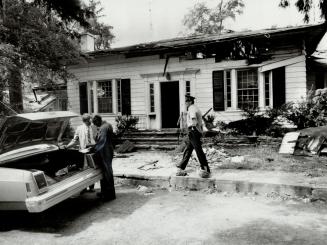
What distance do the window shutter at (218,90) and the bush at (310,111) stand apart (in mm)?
2617

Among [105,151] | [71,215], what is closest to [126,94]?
[105,151]

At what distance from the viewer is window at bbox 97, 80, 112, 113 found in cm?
1569

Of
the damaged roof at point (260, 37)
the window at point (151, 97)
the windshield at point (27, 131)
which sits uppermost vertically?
the damaged roof at point (260, 37)

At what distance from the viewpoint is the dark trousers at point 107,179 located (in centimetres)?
604

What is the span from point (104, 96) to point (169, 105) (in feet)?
11.2

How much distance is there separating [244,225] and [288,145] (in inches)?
233

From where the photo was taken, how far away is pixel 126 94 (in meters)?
15.0

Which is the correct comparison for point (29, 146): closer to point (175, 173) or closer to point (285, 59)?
point (175, 173)

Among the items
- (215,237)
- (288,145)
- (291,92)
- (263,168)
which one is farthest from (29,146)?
(291,92)

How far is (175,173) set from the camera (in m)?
7.68

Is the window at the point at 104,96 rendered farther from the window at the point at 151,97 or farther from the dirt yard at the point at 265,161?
the dirt yard at the point at 265,161

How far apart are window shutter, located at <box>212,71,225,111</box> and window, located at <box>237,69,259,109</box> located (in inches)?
25.1

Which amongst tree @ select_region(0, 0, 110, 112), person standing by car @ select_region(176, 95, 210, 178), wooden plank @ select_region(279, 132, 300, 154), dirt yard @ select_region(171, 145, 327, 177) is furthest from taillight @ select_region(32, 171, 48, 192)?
wooden plank @ select_region(279, 132, 300, 154)

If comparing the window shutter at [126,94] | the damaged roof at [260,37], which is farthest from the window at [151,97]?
the damaged roof at [260,37]
